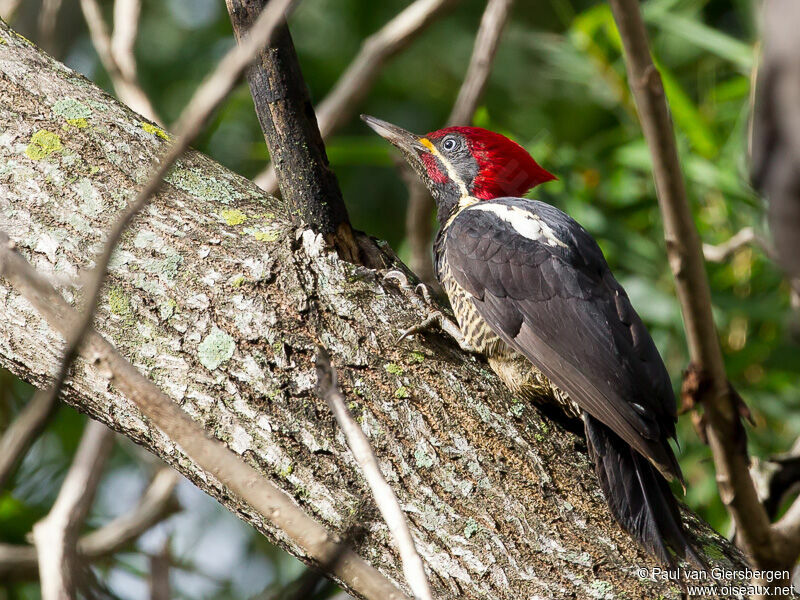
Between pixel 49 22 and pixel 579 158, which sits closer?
pixel 49 22

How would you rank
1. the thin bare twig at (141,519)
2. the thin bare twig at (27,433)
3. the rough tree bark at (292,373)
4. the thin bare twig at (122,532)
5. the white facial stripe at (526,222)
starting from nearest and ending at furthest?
1. the thin bare twig at (27,433)
2. the rough tree bark at (292,373)
3. the white facial stripe at (526,222)
4. the thin bare twig at (122,532)
5. the thin bare twig at (141,519)

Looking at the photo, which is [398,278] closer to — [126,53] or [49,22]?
[126,53]

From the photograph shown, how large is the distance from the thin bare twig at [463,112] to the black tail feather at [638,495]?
1.56 meters

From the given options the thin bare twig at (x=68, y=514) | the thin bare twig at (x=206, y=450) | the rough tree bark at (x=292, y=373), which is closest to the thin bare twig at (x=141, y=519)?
the thin bare twig at (x=68, y=514)

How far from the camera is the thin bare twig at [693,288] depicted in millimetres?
1133

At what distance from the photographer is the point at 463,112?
389cm

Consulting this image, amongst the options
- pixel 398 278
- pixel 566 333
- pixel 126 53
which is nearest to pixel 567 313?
pixel 566 333

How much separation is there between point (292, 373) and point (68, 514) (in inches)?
48.6

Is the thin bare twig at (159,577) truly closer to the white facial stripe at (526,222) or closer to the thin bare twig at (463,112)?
the white facial stripe at (526,222)

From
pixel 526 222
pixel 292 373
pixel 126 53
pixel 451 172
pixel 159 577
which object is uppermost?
pixel 451 172

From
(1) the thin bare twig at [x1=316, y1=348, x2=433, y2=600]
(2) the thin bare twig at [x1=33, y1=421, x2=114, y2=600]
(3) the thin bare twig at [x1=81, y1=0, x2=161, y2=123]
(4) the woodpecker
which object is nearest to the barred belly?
(4) the woodpecker

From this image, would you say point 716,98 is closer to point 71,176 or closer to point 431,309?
point 431,309

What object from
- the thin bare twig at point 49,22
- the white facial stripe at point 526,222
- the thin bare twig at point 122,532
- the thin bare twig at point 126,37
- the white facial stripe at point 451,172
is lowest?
the thin bare twig at point 122,532

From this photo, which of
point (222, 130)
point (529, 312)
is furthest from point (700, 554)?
point (222, 130)
